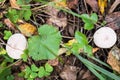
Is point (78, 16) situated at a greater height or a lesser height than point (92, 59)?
greater

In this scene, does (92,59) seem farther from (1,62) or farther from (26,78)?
(1,62)

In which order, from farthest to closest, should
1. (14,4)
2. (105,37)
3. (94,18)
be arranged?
(14,4) → (94,18) → (105,37)

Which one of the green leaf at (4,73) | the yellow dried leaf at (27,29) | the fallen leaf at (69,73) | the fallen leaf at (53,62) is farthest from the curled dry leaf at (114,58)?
the green leaf at (4,73)

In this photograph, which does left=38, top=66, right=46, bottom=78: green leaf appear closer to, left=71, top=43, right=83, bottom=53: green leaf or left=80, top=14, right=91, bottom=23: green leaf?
left=71, top=43, right=83, bottom=53: green leaf

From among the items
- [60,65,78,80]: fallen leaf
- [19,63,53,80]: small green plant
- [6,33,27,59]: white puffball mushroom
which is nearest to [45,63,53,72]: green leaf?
[19,63,53,80]: small green plant

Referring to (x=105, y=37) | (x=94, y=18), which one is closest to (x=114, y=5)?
(x=94, y=18)

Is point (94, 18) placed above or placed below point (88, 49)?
above

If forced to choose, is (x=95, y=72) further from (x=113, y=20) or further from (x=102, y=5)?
(x=102, y=5)

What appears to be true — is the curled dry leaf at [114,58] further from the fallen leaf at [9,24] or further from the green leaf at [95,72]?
the fallen leaf at [9,24]

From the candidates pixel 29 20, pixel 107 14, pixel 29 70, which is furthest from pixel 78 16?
pixel 29 70
